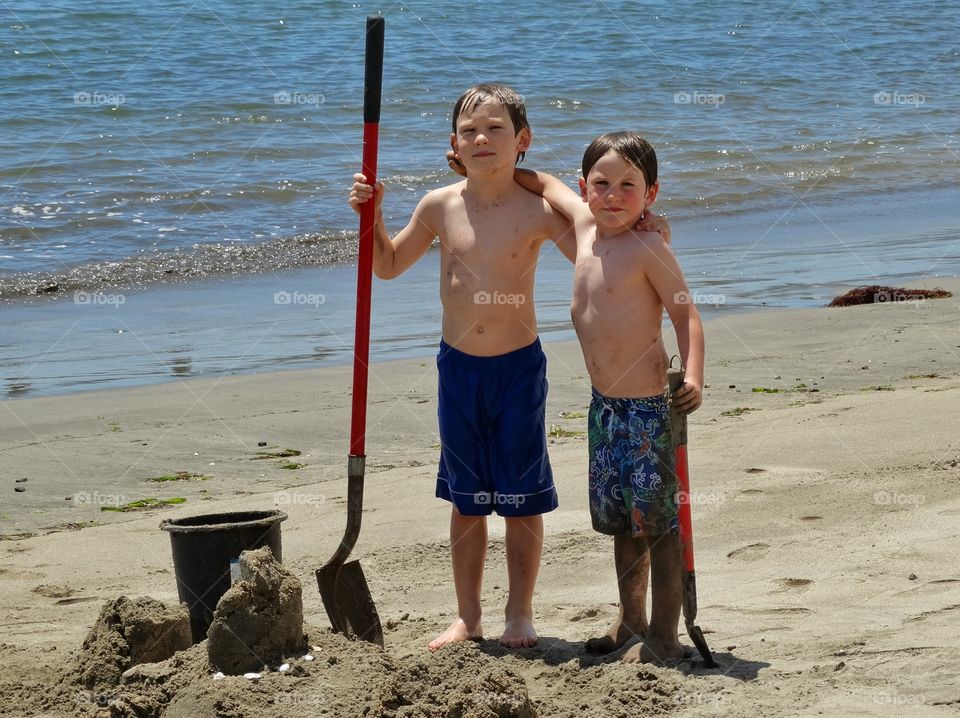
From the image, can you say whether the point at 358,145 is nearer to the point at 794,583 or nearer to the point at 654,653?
the point at 794,583

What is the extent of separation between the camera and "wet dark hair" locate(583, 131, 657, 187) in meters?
3.39

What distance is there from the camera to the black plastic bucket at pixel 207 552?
3623 millimetres

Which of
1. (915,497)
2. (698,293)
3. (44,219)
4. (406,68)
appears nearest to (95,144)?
(44,219)

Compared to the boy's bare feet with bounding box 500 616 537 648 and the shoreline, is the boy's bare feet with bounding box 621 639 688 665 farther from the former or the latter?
the shoreline

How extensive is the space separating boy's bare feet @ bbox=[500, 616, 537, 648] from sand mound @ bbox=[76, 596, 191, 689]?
0.96 meters

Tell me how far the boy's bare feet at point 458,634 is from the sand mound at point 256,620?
496 millimetres

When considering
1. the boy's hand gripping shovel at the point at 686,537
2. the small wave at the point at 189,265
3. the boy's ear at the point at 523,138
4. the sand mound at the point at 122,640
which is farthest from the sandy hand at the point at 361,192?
the small wave at the point at 189,265

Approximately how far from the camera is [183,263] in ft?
35.2

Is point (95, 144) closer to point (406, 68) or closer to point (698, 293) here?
point (406, 68)

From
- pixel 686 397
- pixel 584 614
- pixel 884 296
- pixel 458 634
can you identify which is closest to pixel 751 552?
→ pixel 584 614

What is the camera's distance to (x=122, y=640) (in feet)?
11.3

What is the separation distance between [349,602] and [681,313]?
1315 mm

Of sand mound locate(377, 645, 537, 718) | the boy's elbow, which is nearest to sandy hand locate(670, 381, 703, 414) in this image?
sand mound locate(377, 645, 537, 718)

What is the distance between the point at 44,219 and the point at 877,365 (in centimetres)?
829
